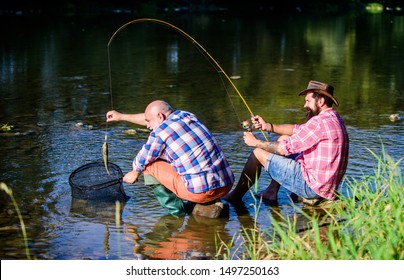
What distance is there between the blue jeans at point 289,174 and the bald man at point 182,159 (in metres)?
0.54

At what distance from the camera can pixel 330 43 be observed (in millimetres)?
24812

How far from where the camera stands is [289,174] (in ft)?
22.9

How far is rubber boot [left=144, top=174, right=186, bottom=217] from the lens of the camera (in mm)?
6848

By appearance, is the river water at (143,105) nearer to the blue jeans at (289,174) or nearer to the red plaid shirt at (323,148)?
the blue jeans at (289,174)

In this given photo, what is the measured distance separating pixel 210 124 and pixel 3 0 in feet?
106

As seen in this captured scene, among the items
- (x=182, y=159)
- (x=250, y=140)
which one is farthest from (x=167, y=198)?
(x=250, y=140)

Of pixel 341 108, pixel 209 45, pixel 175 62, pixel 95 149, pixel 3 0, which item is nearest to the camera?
pixel 95 149

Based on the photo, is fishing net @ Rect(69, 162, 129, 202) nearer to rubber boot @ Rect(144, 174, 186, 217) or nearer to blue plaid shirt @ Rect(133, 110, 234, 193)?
rubber boot @ Rect(144, 174, 186, 217)

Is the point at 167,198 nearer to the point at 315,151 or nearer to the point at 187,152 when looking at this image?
the point at 187,152

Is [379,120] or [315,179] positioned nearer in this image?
[315,179]

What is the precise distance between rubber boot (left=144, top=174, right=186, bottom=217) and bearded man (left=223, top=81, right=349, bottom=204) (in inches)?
30.0

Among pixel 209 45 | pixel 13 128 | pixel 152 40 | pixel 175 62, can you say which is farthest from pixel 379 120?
pixel 152 40

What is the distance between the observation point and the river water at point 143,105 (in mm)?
6527

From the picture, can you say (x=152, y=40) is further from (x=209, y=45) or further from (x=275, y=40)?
(x=275, y=40)
